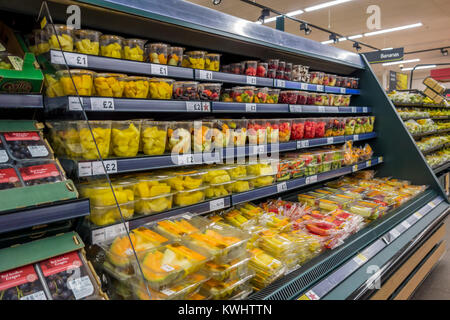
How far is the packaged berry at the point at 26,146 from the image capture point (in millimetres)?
1193

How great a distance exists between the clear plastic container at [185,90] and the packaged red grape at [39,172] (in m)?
0.82

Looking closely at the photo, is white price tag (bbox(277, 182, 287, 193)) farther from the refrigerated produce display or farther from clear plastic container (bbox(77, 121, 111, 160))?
clear plastic container (bbox(77, 121, 111, 160))

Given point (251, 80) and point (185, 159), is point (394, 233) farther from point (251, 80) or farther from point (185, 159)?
point (185, 159)

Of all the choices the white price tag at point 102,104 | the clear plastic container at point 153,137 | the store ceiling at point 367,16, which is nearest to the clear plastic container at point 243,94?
the clear plastic container at point 153,137

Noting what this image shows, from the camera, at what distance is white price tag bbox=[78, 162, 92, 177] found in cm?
132

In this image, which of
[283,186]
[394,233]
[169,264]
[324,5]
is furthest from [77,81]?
[324,5]

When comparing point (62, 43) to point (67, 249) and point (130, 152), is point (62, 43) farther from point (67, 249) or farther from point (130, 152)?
point (67, 249)

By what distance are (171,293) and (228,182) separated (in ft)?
2.94

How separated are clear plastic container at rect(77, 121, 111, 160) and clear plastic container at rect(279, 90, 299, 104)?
1.65 metres

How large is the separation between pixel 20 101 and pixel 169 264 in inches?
34.4

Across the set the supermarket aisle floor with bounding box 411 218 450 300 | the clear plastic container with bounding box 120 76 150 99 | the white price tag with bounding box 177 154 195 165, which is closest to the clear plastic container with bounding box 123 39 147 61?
the clear plastic container with bounding box 120 76 150 99

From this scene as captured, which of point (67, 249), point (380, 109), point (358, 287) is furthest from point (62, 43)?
point (380, 109)

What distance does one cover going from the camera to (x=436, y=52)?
49.9ft

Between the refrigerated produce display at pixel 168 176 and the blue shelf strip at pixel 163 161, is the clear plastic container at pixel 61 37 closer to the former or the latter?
the refrigerated produce display at pixel 168 176
